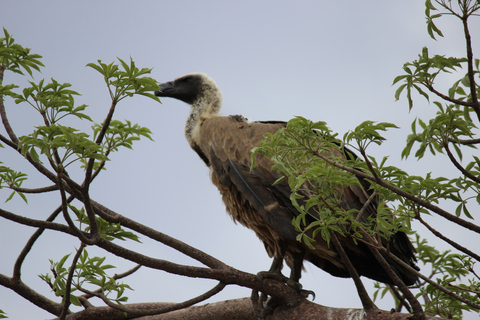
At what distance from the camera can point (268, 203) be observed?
3.77 meters

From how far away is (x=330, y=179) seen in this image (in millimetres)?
2352

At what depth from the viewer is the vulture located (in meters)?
3.78

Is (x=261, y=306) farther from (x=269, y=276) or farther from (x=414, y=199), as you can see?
(x=414, y=199)

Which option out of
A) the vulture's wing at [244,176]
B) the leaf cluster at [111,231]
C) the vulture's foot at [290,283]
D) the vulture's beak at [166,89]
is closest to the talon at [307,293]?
the vulture's foot at [290,283]

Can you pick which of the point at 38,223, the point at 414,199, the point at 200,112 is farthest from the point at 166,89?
the point at 414,199

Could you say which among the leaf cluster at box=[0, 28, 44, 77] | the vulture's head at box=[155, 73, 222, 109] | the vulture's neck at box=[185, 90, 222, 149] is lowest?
the leaf cluster at box=[0, 28, 44, 77]

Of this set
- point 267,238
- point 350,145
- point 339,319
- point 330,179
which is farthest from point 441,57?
point 267,238

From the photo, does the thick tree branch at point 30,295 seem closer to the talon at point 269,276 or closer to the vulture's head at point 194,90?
the talon at point 269,276

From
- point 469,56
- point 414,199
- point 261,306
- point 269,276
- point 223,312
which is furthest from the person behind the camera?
point 223,312

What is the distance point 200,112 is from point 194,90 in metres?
0.48

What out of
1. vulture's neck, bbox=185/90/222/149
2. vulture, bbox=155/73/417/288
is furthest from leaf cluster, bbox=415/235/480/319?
vulture's neck, bbox=185/90/222/149

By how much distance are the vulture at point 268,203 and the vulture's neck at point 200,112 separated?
15cm

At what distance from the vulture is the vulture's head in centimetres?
88

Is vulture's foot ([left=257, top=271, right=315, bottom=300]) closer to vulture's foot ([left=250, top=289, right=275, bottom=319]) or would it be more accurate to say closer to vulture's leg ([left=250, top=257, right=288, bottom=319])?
vulture's leg ([left=250, top=257, right=288, bottom=319])
